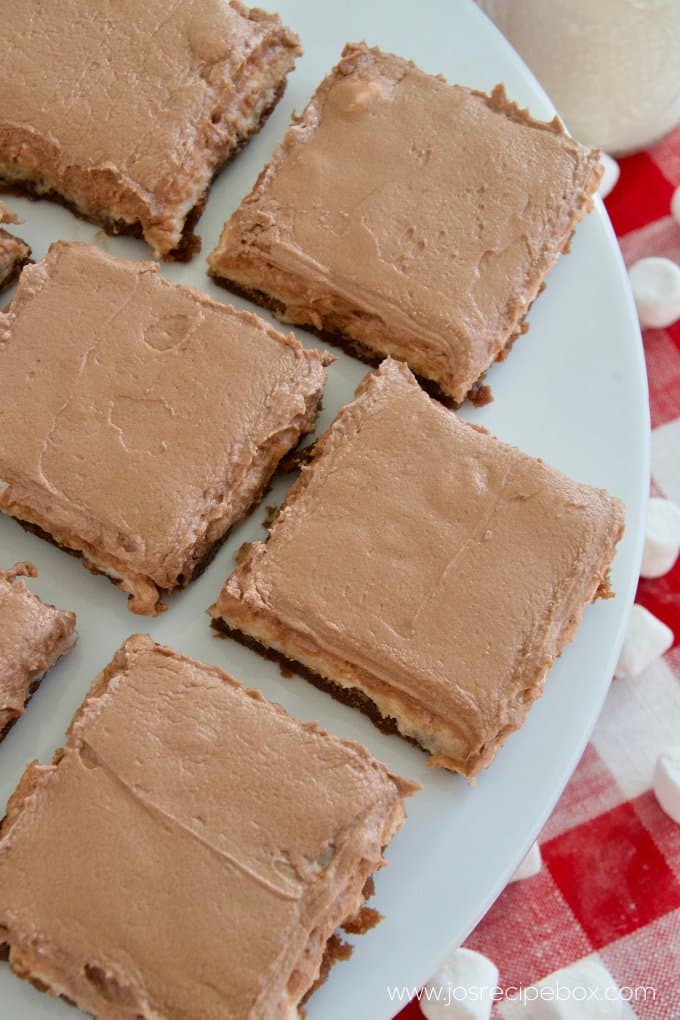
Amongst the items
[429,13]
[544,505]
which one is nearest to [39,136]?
[429,13]

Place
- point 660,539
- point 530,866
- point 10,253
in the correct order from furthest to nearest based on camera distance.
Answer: point 660,539
point 10,253
point 530,866

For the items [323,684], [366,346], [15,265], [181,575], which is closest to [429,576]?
[323,684]

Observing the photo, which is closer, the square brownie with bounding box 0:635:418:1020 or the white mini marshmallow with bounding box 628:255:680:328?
the square brownie with bounding box 0:635:418:1020

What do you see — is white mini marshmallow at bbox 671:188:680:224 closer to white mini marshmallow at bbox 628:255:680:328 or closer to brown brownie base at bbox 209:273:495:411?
white mini marshmallow at bbox 628:255:680:328

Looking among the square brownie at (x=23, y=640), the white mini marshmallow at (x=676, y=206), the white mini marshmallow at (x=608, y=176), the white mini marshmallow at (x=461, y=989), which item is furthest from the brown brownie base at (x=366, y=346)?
the white mini marshmallow at (x=461, y=989)

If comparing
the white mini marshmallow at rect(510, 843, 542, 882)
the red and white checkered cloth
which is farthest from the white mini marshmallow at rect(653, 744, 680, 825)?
the white mini marshmallow at rect(510, 843, 542, 882)

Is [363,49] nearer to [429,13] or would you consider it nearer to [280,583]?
[429,13]

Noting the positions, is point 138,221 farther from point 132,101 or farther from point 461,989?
point 461,989
